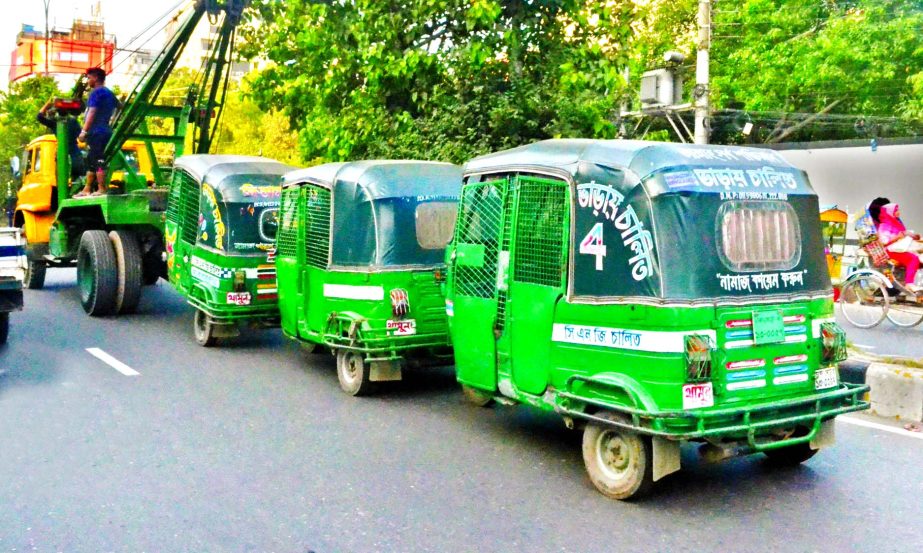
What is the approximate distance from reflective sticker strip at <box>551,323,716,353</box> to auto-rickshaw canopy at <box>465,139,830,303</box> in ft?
0.61

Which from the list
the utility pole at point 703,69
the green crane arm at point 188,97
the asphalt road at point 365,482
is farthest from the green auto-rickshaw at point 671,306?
the utility pole at point 703,69

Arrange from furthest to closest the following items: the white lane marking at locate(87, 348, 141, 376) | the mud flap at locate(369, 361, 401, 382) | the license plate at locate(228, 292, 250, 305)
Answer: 1. the license plate at locate(228, 292, 250, 305)
2. the white lane marking at locate(87, 348, 141, 376)
3. the mud flap at locate(369, 361, 401, 382)

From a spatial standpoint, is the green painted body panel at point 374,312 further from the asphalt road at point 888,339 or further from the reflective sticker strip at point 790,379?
the asphalt road at point 888,339

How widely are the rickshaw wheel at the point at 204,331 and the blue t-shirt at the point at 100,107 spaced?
14.3 feet

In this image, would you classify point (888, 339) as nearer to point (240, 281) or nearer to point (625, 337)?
point (625, 337)

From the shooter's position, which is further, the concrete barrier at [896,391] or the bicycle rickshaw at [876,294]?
the bicycle rickshaw at [876,294]

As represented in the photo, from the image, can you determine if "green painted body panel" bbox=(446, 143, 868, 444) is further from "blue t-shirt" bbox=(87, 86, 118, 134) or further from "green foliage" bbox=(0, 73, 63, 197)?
"green foliage" bbox=(0, 73, 63, 197)

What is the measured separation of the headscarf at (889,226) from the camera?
12383mm

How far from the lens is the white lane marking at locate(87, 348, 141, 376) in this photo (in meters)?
9.17

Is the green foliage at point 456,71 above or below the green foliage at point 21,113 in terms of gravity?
below

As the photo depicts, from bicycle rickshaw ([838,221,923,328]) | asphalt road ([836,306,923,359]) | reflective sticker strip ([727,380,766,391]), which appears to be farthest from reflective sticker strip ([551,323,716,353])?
bicycle rickshaw ([838,221,923,328])

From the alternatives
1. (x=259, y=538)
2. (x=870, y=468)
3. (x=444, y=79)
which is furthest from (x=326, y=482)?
(x=444, y=79)

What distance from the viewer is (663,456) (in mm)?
5215

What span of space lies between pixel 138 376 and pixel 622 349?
5.49 meters
